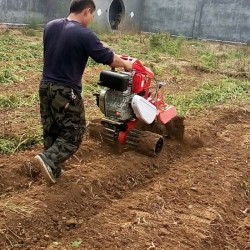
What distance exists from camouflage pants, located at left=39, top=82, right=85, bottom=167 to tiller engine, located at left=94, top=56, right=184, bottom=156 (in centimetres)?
81

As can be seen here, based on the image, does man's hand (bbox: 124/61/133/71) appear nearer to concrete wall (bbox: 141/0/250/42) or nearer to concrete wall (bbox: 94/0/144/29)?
concrete wall (bbox: 94/0/144/29)

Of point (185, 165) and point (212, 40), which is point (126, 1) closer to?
point (212, 40)

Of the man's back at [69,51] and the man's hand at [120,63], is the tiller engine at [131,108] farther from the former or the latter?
the man's back at [69,51]

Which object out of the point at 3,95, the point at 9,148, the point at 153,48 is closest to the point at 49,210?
the point at 9,148

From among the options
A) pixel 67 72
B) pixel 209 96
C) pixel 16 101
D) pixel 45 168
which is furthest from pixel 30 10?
pixel 45 168

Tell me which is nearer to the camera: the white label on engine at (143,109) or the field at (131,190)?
the field at (131,190)

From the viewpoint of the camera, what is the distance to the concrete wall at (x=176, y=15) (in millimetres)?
20500

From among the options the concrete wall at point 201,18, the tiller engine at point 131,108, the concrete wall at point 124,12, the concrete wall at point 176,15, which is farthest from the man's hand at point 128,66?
the concrete wall at point 201,18

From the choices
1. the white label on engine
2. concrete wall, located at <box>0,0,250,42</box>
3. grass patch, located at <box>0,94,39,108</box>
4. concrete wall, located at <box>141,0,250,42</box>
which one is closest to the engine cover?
the white label on engine

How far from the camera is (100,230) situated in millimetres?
4023

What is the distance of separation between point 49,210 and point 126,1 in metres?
20.9

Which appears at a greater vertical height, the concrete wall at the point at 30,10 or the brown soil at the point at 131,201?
the concrete wall at the point at 30,10

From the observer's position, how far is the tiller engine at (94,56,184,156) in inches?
212

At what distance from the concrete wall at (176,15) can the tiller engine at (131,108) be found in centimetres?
1512
